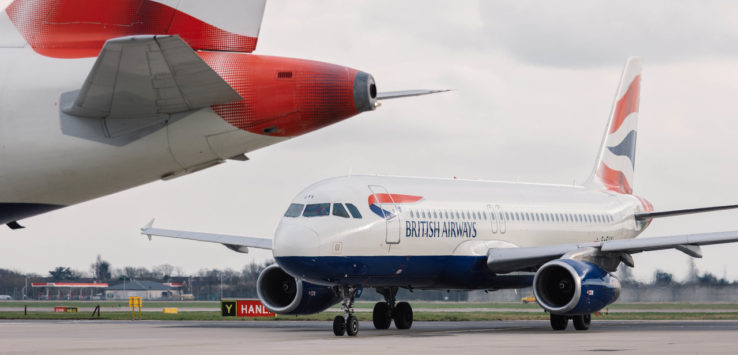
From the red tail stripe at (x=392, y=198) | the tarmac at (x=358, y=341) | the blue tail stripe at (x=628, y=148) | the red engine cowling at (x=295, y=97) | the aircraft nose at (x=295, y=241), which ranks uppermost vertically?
the blue tail stripe at (x=628, y=148)

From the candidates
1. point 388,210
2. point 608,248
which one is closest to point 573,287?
point 608,248

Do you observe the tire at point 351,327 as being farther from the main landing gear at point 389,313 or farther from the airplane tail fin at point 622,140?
the airplane tail fin at point 622,140

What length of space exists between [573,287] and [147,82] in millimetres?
18972

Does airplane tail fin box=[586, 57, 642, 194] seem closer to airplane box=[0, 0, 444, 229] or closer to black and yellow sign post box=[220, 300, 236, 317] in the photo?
black and yellow sign post box=[220, 300, 236, 317]

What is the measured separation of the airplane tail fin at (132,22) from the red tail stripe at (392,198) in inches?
644

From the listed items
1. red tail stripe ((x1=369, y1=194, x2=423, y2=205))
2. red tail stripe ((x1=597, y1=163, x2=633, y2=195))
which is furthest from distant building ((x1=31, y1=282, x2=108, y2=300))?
red tail stripe ((x1=369, y1=194, x2=423, y2=205))

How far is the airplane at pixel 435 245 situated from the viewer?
23.4 m

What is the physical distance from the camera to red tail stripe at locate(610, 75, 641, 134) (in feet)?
124

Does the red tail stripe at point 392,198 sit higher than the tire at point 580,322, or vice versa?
the red tail stripe at point 392,198

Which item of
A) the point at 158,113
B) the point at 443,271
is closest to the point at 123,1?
the point at 158,113

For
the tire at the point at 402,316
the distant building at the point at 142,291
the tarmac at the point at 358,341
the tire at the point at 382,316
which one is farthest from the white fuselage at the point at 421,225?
the distant building at the point at 142,291

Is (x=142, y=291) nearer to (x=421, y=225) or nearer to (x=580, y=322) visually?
(x=421, y=225)

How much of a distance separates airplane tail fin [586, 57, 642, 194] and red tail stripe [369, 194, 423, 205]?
12.2 metres

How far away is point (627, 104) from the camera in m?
38.4
